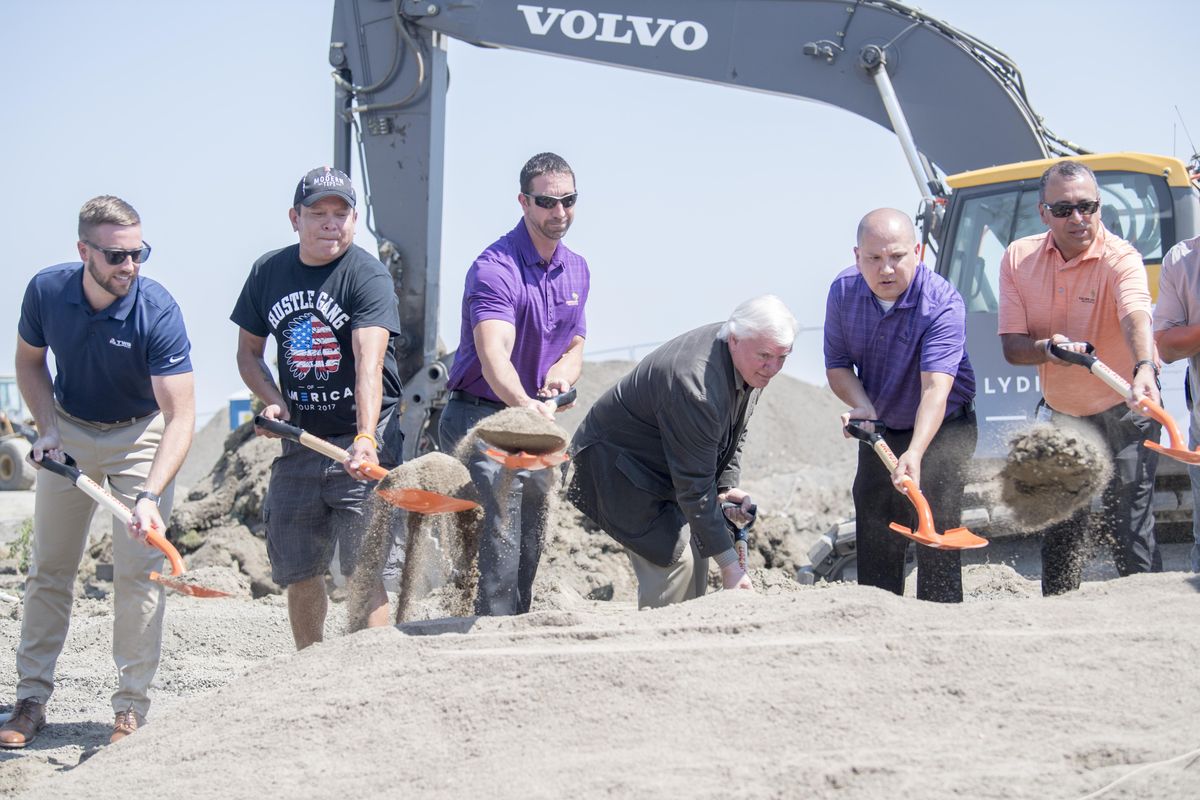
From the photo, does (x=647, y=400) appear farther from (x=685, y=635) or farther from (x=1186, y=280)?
(x=1186, y=280)

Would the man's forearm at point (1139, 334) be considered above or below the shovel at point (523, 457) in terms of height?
above

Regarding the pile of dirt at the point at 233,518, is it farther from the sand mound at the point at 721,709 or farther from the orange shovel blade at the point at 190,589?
the sand mound at the point at 721,709

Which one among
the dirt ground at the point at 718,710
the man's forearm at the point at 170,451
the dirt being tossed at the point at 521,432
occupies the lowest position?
the dirt ground at the point at 718,710

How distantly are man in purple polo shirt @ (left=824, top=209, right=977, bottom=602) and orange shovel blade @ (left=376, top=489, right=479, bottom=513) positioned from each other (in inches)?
63.5

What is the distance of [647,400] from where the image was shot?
16.0 feet

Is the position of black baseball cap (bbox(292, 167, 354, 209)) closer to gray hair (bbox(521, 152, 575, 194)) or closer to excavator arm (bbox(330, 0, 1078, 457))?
gray hair (bbox(521, 152, 575, 194))

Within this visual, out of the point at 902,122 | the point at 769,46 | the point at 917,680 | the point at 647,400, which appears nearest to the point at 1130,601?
the point at 917,680

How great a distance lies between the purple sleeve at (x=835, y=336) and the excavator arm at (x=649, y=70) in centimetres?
318

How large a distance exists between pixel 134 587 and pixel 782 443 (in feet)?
48.7

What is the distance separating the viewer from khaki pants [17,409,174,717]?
4.89m

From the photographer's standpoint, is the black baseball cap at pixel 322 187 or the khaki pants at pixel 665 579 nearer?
the black baseball cap at pixel 322 187

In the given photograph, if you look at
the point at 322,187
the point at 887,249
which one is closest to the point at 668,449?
the point at 887,249

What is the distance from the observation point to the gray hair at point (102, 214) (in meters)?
4.74

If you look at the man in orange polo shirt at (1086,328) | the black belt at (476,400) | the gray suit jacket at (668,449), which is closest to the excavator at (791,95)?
the man in orange polo shirt at (1086,328)
